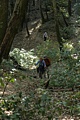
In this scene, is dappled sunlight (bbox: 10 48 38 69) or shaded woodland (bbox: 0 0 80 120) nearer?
shaded woodland (bbox: 0 0 80 120)

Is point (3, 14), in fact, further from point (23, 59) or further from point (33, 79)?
point (23, 59)

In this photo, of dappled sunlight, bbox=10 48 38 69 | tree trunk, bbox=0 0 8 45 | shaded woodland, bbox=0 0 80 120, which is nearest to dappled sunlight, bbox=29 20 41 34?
shaded woodland, bbox=0 0 80 120

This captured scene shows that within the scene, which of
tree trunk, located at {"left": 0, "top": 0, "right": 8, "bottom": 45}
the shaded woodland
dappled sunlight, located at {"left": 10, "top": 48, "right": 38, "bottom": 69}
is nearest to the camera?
the shaded woodland

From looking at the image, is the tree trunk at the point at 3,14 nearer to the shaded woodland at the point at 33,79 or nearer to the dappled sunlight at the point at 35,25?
the shaded woodland at the point at 33,79

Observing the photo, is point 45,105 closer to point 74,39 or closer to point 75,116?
point 75,116

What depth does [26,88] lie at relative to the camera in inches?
415

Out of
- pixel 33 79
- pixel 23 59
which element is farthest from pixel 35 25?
pixel 33 79

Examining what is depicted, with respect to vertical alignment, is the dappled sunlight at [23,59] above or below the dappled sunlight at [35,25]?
above

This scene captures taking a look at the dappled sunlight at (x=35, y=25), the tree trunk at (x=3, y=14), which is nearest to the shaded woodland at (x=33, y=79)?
the tree trunk at (x=3, y=14)

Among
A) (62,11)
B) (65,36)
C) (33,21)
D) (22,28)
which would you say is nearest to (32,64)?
(65,36)

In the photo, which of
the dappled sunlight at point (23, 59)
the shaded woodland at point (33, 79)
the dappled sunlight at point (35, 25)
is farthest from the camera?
the dappled sunlight at point (35, 25)

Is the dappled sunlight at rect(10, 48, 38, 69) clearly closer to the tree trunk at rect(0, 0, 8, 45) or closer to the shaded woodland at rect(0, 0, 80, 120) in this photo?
the shaded woodland at rect(0, 0, 80, 120)

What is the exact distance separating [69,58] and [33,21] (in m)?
27.5

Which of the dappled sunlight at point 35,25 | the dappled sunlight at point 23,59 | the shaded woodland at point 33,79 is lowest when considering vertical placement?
the dappled sunlight at point 35,25
